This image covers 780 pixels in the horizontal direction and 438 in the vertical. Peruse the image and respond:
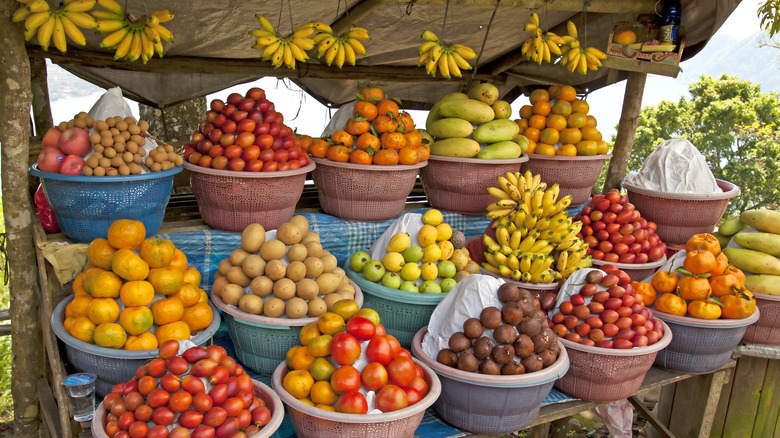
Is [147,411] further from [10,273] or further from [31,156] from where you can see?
[31,156]

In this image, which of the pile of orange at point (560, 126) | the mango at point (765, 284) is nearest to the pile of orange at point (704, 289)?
the mango at point (765, 284)

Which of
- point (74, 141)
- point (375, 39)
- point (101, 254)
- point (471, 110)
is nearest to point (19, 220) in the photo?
point (74, 141)

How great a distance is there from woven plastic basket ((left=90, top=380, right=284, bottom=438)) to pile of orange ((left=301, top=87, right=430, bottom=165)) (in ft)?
4.67

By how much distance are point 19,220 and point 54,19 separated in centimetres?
97

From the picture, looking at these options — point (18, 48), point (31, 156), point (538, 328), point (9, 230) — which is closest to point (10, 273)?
point (9, 230)

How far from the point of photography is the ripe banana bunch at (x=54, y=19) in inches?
90.3

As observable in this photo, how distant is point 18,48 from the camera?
244 cm

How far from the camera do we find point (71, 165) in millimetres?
2369

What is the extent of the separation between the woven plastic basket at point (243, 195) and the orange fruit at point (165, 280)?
1.88 ft

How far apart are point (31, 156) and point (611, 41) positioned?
3.73 meters

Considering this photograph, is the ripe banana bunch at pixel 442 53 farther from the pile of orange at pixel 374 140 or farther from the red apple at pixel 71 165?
the red apple at pixel 71 165

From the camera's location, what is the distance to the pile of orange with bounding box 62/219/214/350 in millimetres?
2123

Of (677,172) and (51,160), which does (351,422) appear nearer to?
(51,160)

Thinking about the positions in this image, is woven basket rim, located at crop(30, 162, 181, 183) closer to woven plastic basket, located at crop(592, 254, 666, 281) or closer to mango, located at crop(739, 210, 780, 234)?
woven plastic basket, located at crop(592, 254, 666, 281)
